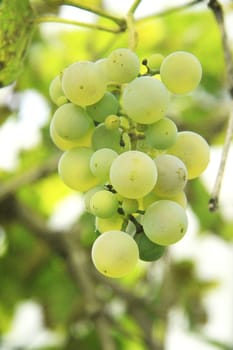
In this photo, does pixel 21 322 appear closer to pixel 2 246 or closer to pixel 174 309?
pixel 2 246

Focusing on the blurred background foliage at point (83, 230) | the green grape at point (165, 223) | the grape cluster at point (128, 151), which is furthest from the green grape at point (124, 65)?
the blurred background foliage at point (83, 230)

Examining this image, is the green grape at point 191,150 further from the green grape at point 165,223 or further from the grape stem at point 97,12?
the grape stem at point 97,12

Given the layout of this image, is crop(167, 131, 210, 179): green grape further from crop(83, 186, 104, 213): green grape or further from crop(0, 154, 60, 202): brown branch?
crop(0, 154, 60, 202): brown branch

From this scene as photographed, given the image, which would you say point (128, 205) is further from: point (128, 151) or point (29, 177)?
point (29, 177)

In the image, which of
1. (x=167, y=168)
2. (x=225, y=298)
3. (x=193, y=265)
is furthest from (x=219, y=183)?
(x=225, y=298)

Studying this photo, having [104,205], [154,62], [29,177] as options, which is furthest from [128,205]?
[29,177]

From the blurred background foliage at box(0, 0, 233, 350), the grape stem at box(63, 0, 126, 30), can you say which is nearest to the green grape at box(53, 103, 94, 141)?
the grape stem at box(63, 0, 126, 30)
